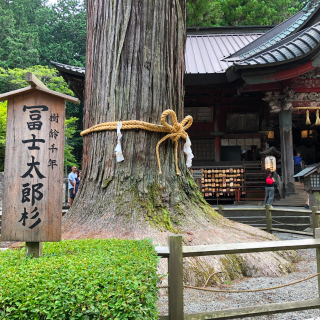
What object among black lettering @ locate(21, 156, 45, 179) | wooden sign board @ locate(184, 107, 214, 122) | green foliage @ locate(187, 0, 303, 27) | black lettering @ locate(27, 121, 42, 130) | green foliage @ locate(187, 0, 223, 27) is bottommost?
black lettering @ locate(21, 156, 45, 179)

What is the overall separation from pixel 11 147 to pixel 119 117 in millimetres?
1669

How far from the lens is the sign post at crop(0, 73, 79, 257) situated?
2145 millimetres

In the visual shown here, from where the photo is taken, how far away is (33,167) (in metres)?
2.21

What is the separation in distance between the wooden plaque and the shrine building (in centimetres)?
747

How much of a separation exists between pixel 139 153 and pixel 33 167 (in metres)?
1.59

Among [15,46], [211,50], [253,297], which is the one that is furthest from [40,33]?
[253,297]

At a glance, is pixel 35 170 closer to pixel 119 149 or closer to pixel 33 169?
pixel 33 169

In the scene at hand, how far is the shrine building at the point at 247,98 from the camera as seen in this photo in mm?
9297

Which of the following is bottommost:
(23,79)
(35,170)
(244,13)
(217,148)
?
(35,170)

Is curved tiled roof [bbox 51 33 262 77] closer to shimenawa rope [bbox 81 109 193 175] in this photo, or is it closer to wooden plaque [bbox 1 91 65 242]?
shimenawa rope [bbox 81 109 193 175]

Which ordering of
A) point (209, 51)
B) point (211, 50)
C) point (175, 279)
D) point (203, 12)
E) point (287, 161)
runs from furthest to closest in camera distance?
point (203, 12) → point (211, 50) → point (209, 51) → point (287, 161) → point (175, 279)

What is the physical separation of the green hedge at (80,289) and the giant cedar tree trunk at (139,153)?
140 cm

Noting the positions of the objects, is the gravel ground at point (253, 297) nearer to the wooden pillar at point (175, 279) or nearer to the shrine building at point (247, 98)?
the wooden pillar at point (175, 279)

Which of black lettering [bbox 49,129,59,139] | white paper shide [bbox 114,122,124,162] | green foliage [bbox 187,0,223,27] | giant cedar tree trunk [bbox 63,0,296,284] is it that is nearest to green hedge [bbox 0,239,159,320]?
black lettering [bbox 49,129,59,139]
